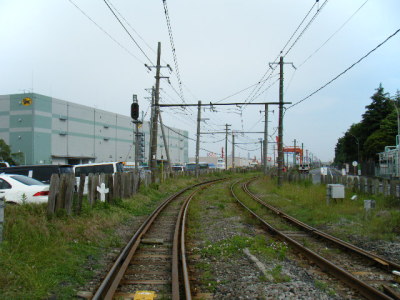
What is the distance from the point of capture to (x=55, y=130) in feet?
185

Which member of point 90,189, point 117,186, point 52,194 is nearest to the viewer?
point 52,194

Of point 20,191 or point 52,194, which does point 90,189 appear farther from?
point 52,194

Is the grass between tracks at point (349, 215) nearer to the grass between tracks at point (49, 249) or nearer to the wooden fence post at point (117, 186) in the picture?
the grass between tracks at point (49, 249)

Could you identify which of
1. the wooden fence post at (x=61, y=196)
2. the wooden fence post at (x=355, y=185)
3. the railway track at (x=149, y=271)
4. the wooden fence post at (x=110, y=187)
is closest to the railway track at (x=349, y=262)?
the railway track at (x=149, y=271)

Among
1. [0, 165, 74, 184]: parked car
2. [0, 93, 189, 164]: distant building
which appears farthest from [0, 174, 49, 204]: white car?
[0, 93, 189, 164]: distant building

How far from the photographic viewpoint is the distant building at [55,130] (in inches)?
2082

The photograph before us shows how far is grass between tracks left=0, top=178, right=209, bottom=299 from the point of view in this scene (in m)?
5.18

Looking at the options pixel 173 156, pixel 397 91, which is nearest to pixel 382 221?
pixel 397 91

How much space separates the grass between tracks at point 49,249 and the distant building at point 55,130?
36.9 metres

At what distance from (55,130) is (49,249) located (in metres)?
53.3

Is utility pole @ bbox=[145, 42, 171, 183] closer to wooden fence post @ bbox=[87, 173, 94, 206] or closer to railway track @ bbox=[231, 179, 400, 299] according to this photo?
wooden fence post @ bbox=[87, 173, 94, 206]

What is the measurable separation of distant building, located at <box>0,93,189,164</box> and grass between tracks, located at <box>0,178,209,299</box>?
3687 centimetres

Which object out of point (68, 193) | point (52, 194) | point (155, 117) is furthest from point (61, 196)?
point (155, 117)

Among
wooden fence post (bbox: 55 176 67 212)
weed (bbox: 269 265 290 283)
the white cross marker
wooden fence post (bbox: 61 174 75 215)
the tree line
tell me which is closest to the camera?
weed (bbox: 269 265 290 283)
